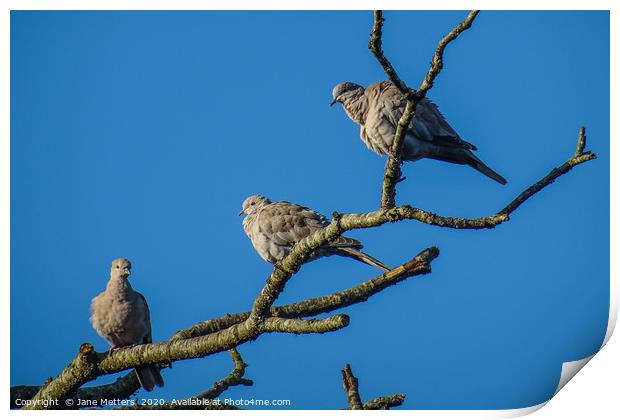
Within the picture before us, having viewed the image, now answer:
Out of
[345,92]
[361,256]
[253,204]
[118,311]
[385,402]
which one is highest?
[345,92]

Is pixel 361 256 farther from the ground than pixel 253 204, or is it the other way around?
pixel 253 204

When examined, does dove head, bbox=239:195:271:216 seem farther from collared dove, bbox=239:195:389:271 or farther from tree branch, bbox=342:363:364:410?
tree branch, bbox=342:363:364:410

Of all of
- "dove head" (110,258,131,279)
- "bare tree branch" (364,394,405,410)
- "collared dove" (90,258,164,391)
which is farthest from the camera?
"collared dove" (90,258,164,391)

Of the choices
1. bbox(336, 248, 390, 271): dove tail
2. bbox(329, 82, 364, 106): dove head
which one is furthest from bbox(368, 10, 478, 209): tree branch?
A: bbox(329, 82, 364, 106): dove head

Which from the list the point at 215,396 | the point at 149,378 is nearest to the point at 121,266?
the point at 149,378

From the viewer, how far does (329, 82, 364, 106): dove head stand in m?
7.12

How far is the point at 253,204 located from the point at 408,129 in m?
1.56

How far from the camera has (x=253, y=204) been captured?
740cm

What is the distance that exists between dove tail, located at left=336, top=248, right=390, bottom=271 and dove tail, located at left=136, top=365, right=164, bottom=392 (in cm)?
173

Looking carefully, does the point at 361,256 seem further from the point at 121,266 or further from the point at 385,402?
the point at 121,266

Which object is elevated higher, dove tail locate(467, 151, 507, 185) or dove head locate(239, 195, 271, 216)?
dove head locate(239, 195, 271, 216)

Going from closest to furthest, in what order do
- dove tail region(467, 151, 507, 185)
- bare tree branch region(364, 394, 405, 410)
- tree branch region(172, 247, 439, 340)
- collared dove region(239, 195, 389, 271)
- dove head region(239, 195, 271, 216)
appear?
tree branch region(172, 247, 439, 340) < bare tree branch region(364, 394, 405, 410) < dove tail region(467, 151, 507, 185) < collared dove region(239, 195, 389, 271) < dove head region(239, 195, 271, 216)
